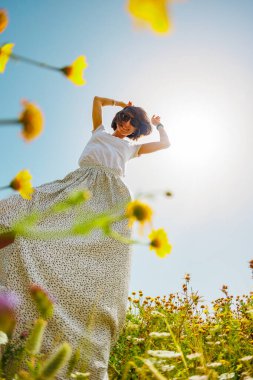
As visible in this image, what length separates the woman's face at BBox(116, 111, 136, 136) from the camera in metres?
2.80

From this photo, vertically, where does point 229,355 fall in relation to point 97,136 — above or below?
below

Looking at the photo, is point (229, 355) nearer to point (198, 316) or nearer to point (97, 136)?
point (198, 316)

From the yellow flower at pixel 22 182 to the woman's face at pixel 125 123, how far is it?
2.04m

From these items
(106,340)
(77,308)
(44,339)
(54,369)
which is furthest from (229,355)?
(54,369)

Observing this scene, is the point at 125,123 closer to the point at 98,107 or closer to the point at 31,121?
the point at 98,107

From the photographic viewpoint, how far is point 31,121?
0.59 meters

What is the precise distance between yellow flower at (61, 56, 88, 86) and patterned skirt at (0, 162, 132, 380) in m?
1.12

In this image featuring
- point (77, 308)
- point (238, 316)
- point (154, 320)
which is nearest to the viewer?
point (77, 308)

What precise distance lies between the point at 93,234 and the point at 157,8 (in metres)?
1.77

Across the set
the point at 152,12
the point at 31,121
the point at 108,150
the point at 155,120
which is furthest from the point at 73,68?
the point at 155,120

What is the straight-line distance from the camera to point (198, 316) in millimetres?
2689

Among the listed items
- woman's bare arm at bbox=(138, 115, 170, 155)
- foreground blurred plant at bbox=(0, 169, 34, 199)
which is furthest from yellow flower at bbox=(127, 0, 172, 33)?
woman's bare arm at bbox=(138, 115, 170, 155)

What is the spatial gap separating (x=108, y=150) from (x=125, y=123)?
36 cm

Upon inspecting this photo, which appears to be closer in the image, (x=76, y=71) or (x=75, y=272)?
(x=76, y=71)
